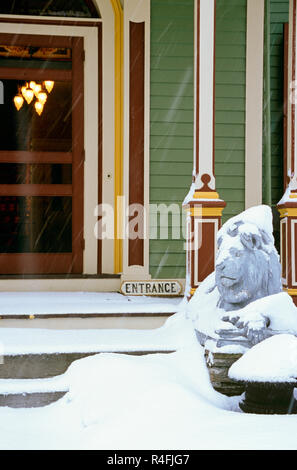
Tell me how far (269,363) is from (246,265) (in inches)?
26.8

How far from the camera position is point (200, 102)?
4.69 meters

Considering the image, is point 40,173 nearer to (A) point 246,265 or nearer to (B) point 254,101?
(B) point 254,101

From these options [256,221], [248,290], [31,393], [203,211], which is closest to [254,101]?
[203,211]

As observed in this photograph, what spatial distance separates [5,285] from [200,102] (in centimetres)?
294

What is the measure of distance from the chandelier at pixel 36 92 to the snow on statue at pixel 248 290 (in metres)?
3.71

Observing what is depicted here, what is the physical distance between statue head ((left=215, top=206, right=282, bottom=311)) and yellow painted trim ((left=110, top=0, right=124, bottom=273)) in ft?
8.88

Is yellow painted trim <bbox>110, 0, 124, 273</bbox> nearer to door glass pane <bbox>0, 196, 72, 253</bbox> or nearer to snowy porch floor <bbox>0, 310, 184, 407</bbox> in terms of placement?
door glass pane <bbox>0, 196, 72, 253</bbox>

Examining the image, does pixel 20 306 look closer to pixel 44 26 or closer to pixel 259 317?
pixel 259 317

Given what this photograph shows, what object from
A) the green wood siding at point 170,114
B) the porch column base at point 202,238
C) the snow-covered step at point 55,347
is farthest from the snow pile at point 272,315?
the green wood siding at point 170,114

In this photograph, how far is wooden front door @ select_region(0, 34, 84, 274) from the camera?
243 inches

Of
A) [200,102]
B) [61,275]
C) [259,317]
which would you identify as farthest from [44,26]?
[259,317]

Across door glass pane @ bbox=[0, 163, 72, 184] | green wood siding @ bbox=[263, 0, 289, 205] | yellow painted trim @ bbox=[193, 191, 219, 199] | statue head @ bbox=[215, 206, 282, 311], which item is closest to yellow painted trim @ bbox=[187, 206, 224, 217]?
yellow painted trim @ bbox=[193, 191, 219, 199]

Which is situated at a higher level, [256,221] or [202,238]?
[256,221]

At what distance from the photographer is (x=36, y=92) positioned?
6.45 metres
